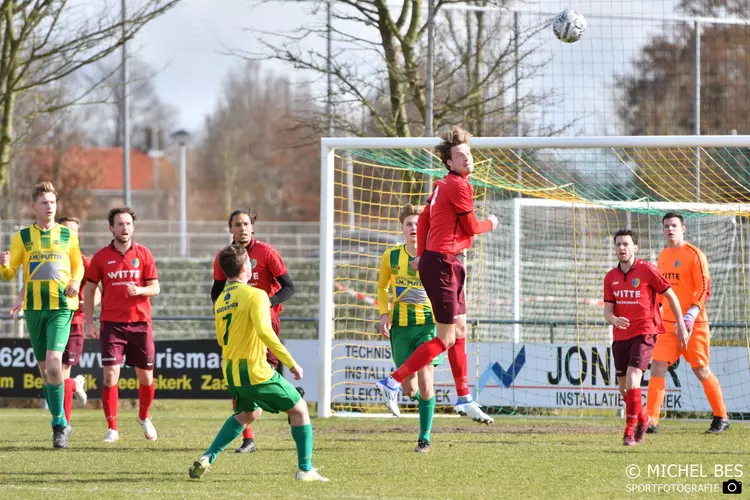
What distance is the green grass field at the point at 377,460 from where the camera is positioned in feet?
21.6

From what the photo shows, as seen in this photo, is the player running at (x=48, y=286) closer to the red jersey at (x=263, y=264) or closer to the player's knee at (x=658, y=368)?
the red jersey at (x=263, y=264)

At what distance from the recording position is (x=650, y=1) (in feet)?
47.5

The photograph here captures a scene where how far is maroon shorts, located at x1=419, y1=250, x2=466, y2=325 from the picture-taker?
768 cm

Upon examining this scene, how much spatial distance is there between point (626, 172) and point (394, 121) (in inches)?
139

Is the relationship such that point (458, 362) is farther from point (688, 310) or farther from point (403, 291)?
point (688, 310)

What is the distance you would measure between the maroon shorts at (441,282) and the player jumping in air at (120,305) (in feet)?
9.22

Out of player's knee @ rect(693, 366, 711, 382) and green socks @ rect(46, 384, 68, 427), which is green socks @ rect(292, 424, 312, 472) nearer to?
green socks @ rect(46, 384, 68, 427)

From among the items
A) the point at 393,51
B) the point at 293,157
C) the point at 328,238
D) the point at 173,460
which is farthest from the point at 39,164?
the point at 173,460

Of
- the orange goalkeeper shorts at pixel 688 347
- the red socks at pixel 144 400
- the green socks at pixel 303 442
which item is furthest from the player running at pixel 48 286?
the orange goalkeeper shorts at pixel 688 347

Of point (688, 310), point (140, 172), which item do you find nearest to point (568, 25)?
point (688, 310)

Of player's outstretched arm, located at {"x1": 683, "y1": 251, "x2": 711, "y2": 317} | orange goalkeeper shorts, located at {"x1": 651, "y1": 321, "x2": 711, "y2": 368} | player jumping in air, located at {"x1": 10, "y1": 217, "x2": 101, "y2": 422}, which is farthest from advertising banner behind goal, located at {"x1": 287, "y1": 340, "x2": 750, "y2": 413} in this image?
player jumping in air, located at {"x1": 10, "y1": 217, "x2": 101, "y2": 422}

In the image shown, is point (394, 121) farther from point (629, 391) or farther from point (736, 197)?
point (629, 391)

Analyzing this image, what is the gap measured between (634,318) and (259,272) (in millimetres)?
3246

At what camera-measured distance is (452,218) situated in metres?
7.66
